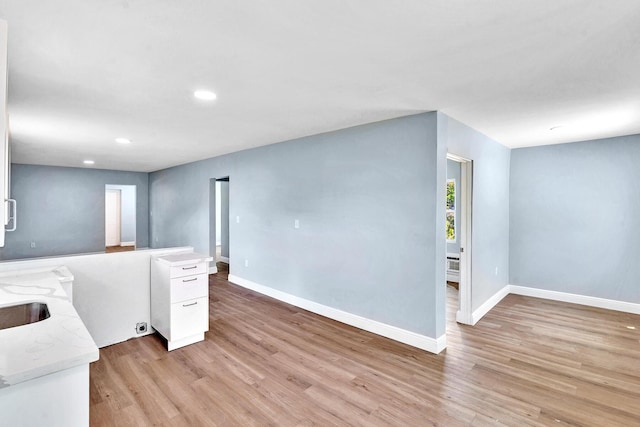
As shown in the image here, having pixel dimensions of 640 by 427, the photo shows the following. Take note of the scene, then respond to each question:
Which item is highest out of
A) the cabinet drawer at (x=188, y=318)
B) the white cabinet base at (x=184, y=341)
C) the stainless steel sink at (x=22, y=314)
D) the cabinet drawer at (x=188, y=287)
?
the stainless steel sink at (x=22, y=314)

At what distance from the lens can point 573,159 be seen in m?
4.32

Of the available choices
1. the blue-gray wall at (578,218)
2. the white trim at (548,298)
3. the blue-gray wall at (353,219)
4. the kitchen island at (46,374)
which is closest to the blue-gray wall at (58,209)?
the blue-gray wall at (353,219)

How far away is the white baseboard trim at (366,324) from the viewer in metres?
2.90

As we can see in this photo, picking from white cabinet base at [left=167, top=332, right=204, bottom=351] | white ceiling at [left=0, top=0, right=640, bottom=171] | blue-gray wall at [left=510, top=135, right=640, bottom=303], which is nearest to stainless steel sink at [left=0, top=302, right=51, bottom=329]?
white cabinet base at [left=167, top=332, right=204, bottom=351]

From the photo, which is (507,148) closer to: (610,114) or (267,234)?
(610,114)

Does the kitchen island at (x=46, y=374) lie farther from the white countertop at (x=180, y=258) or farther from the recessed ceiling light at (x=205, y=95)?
the recessed ceiling light at (x=205, y=95)

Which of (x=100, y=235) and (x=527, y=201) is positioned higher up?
(x=527, y=201)

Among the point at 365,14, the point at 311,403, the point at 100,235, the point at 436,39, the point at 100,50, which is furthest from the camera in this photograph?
the point at 100,235

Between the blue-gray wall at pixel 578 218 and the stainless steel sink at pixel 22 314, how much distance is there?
5.62 meters

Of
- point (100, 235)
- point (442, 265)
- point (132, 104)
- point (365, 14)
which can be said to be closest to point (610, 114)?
point (442, 265)

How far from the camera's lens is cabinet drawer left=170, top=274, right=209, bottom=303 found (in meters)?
2.93

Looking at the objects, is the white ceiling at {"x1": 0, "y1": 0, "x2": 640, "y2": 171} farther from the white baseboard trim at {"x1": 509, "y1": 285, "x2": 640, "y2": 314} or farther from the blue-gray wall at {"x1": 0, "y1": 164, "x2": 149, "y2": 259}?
the blue-gray wall at {"x1": 0, "y1": 164, "x2": 149, "y2": 259}

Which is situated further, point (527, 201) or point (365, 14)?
point (527, 201)

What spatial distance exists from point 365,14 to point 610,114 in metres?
3.08
